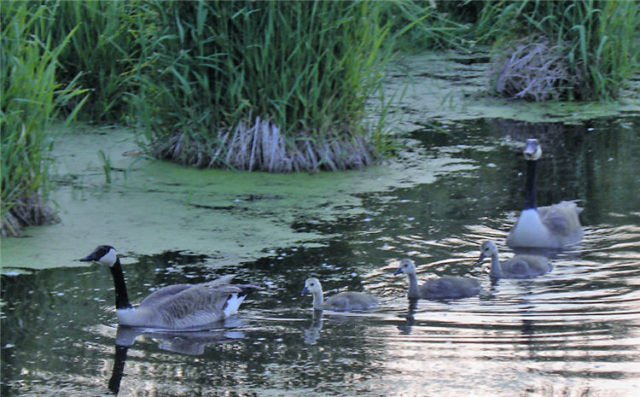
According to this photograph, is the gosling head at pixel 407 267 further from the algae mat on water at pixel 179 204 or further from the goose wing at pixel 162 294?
the goose wing at pixel 162 294

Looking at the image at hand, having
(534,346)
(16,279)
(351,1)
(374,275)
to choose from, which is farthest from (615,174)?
(16,279)

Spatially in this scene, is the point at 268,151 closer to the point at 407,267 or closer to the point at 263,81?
the point at 263,81

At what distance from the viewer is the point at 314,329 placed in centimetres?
638

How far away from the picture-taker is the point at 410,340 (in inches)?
241

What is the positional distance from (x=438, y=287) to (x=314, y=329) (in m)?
0.87

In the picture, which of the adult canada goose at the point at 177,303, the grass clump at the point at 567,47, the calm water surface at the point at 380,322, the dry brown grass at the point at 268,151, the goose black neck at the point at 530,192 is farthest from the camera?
the grass clump at the point at 567,47

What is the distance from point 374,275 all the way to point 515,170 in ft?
9.39

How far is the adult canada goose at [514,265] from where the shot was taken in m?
7.22

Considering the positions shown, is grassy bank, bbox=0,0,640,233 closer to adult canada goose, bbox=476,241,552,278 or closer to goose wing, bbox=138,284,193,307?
goose wing, bbox=138,284,193,307

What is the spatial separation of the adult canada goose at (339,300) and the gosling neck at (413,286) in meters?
0.30

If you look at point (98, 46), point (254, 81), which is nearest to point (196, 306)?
point (254, 81)

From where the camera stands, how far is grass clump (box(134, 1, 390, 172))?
903cm

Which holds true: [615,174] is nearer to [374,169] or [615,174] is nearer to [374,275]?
[374,169]

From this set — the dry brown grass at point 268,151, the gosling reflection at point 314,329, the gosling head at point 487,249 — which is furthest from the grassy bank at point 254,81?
the gosling reflection at point 314,329
